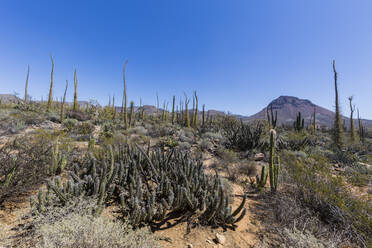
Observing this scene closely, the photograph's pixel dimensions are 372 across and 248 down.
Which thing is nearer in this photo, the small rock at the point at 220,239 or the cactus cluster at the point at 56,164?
the small rock at the point at 220,239

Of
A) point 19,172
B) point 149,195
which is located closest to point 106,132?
point 19,172

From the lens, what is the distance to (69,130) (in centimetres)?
873

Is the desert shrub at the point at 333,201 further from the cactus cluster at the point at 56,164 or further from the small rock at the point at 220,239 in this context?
the cactus cluster at the point at 56,164

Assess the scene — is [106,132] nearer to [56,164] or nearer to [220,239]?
[56,164]

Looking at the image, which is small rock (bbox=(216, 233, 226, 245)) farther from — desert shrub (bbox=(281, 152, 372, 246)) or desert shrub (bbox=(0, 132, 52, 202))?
desert shrub (bbox=(0, 132, 52, 202))

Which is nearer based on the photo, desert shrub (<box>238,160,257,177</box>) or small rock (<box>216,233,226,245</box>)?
small rock (<box>216,233,226,245</box>)

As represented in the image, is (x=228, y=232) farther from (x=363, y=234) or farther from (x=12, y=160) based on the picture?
(x=12, y=160)

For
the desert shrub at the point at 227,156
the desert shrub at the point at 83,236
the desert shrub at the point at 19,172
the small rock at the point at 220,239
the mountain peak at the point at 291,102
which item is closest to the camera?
the desert shrub at the point at 83,236

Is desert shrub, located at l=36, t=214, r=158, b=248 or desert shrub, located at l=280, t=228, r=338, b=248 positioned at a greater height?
desert shrub, located at l=36, t=214, r=158, b=248

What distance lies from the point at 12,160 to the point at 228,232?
371 centimetres

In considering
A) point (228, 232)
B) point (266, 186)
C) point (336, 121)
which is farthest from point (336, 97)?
point (228, 232)

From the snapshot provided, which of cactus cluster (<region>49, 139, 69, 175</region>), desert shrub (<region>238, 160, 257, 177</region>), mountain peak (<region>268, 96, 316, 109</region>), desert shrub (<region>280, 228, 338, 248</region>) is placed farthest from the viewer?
mountain peak (<region>268, 96, 316, 109</region>)

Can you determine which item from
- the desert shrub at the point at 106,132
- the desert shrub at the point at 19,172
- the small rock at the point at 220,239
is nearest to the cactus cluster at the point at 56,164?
the desert shrub at the point at 19,172

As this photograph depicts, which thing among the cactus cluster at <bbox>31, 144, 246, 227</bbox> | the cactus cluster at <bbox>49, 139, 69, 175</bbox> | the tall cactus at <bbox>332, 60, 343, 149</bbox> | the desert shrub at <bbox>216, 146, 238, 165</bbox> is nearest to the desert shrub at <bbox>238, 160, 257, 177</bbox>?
the desert shrub at <bbox>216, 146, 238, 165</bbox>
